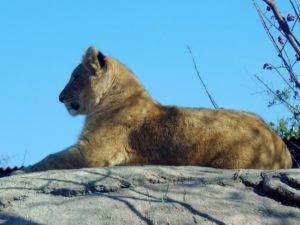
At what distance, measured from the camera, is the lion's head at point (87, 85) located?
8.29 meters

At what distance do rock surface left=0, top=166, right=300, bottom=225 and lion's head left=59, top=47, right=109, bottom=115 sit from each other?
86.8 inches

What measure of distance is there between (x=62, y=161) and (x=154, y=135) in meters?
0.97

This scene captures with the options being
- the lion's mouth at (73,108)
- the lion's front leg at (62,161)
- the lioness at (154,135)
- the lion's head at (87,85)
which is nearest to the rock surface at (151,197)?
the lioness at (154,135)

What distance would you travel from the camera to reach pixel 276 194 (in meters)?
5.80

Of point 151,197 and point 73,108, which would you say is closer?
point 151,197

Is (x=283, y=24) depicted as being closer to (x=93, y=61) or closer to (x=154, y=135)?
(x=154, y=135)

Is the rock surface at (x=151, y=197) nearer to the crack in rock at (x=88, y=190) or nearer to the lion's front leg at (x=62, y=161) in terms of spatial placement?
the crack in rock at (x=88, y=190)

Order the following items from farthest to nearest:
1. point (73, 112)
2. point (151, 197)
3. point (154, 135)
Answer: point (73, 112)
point (154, 135)
point (151, 197)

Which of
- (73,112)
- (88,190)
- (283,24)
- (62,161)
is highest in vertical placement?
(73,112)

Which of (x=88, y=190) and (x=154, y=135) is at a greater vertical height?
(x=154, y=135)

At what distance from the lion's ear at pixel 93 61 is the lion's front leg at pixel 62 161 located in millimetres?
1300

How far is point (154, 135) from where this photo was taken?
723cm

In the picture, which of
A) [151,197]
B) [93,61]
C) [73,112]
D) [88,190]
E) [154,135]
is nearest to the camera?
[151,197]

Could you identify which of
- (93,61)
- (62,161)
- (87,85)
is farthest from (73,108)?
(62,161)
